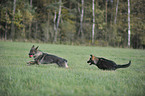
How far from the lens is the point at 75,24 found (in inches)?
1548

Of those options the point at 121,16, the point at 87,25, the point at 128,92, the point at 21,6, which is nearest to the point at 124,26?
the point at 121,16

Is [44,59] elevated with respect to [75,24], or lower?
lower

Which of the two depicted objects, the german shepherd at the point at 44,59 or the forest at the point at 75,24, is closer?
the german shepherd at the point at 44,59

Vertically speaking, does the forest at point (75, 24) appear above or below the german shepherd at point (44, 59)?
above

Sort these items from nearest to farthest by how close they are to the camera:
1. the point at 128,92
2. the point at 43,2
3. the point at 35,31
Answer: the point at 128,92 → the point at 35,31 → the point at 43,2

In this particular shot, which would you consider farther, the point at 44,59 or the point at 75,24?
the point at 75,24

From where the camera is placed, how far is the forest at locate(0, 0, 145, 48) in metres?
32.4

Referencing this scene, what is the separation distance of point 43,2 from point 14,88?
37.9 metres

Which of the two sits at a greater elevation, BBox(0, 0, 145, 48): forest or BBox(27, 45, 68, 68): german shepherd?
BBox(0, 0, 145, 48): forest

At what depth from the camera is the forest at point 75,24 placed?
3241 cm

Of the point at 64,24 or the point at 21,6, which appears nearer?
the point at 21,6

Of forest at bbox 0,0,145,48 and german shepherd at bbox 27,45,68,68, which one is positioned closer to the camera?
german shepherd at bbox 27,45,68,68

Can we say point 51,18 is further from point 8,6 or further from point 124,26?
point 124,26

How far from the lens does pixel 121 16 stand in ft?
125
